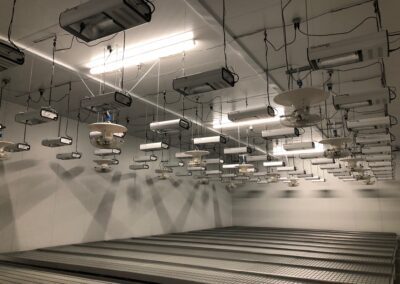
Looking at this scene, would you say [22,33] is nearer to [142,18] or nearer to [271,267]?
[142,18]

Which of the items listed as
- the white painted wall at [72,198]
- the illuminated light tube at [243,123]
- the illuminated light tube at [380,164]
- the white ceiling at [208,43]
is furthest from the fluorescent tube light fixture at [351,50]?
the illuminated light tube at [380,164]

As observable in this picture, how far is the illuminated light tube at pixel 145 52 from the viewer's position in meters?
4.97

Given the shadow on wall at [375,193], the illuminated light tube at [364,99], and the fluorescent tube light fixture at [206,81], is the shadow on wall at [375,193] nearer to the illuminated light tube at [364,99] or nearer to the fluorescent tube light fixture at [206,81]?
the illuminated light tube at [364,99]

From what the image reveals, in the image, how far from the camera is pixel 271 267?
563cm

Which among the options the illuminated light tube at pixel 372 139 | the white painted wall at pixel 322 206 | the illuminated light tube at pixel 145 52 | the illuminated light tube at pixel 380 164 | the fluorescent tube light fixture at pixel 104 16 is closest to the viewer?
the fluorescent tube light fixture at pixel 104 16

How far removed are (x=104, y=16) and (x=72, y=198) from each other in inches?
317

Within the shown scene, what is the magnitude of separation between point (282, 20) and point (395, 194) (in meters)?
13.8

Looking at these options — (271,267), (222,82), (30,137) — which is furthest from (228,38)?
(30,137)

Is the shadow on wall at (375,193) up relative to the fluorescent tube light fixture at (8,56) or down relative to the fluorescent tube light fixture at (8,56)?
down

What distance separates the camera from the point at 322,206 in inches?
636

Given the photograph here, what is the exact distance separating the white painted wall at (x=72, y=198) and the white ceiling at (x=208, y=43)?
1697 mm

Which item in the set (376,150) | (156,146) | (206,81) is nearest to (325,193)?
(376,150)

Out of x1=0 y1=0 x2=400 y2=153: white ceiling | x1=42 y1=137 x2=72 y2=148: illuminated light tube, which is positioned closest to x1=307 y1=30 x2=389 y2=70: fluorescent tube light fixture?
x1=0 y1=0 x2=400 y2=153: white ceiling

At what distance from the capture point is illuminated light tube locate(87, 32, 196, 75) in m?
4.97
